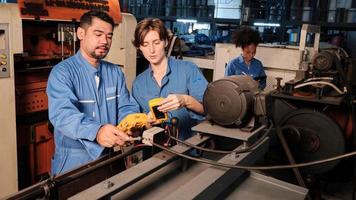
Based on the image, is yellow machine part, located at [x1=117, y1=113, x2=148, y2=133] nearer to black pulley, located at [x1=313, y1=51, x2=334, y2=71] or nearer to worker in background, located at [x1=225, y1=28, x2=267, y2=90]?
black pulley, located at [x1=313, y1=51, x2=334, y2=71]

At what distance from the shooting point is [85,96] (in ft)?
4.41

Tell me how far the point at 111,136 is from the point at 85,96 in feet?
1.15

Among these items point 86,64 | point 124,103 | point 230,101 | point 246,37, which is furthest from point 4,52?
point 246,37

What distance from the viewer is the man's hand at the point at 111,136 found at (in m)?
1.04

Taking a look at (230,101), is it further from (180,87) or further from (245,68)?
(245,68)

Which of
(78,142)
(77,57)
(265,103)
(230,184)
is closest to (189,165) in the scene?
(230,184)

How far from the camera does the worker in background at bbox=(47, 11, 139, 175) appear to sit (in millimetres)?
1180

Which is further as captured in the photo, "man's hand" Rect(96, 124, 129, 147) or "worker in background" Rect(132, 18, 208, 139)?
"worker in background" Rect(132, 18, 208, 139)

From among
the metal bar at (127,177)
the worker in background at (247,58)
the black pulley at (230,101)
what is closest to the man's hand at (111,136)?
the metal bar at (127,177)

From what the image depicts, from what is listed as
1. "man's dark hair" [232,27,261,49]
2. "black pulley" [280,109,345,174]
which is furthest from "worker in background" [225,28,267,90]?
"black pulley" [280,109,345,174]

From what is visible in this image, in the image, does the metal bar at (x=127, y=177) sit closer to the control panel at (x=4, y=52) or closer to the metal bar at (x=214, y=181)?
the metal bar at (x=214, y=181)

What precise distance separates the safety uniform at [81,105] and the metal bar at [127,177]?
0.29 meters

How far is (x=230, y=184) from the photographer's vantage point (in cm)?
93

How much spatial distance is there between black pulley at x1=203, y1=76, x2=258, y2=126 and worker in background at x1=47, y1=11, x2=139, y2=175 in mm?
386
